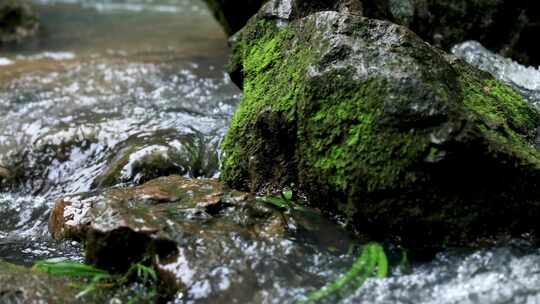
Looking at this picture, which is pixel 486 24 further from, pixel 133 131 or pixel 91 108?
pixel 91 108

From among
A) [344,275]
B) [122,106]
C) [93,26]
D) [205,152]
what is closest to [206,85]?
[122,106]

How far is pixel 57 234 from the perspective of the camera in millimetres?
3520

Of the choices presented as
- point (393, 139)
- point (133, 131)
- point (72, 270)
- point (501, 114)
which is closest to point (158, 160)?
point (133, 131)

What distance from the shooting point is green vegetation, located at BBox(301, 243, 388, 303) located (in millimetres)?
2465

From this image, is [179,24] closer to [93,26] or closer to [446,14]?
[93,26]

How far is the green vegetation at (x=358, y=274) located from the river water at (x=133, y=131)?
0.04m

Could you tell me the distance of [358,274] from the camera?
255 cm

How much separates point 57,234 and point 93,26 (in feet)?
26.8

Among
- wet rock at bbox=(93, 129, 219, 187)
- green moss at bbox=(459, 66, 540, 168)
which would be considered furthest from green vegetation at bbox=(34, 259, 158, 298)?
green moss at bbox=(459, 66, 540, 168)

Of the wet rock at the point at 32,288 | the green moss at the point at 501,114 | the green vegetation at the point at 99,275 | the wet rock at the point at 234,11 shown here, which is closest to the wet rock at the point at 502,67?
Result: the green moss at the point at 501,114

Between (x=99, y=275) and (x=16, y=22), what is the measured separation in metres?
9.22

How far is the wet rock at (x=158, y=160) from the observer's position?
423cm

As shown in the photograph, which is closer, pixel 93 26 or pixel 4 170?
pixel 4 170

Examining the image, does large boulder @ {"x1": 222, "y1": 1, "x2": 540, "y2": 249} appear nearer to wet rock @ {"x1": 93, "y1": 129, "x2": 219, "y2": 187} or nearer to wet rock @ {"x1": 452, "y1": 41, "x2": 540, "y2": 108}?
wet rock @ {"x1": 93, "y1": 129, "x2": 219, "y2": 187}
